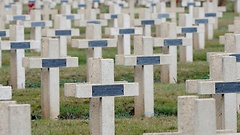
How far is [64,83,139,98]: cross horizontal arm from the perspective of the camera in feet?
35.7

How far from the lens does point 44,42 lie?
14.1 m

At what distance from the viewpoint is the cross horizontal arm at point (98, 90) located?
1088 centimetres

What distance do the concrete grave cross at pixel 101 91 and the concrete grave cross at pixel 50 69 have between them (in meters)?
2.67

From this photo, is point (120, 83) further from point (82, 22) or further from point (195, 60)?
point (82, 22)

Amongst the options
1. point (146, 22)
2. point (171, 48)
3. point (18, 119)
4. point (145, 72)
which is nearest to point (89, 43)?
point (171, 48)

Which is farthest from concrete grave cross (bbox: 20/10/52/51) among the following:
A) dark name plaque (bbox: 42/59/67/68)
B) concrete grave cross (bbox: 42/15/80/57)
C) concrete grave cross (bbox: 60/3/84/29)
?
dark name plaque (bbox: 42/59/67/68)

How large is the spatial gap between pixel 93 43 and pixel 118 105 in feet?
4.79

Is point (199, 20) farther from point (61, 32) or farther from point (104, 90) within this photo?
point (104, 90)

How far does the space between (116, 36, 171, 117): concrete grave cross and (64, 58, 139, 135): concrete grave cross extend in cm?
285

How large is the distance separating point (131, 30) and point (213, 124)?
34.0 feet

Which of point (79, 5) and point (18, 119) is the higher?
point (79, 5)

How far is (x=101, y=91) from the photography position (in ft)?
36.1

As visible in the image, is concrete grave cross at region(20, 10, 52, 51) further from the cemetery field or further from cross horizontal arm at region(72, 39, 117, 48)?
cross horizontal arm at region(72, 39, 117, 48)

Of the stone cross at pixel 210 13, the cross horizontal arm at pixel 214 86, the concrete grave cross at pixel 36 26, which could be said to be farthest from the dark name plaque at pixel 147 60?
the stone cross at pixel 210 13
